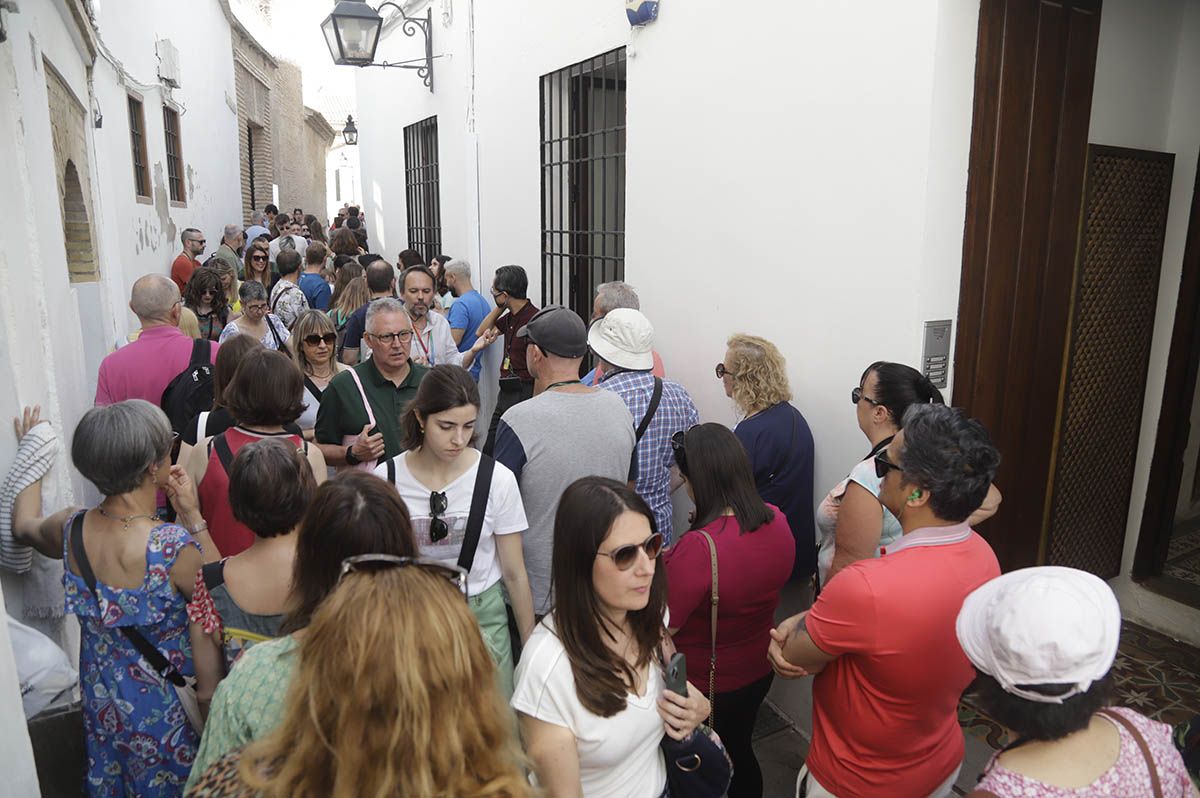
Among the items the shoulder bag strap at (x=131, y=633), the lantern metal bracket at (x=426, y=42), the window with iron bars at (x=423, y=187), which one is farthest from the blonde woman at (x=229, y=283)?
the shoulder bag strap at (x=131, y=633)


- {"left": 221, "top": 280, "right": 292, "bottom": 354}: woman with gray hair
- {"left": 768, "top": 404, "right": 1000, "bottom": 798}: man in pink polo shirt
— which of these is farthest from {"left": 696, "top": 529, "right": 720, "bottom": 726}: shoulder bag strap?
{"left": 221, "top": 280, "right": 292, "bottom": 354}: woman with gray hair

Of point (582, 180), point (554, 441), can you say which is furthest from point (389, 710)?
point (582, 180)

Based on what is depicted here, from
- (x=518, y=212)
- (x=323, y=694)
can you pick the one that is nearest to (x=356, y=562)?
(x=323, y=694)

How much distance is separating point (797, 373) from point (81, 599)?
9.42ft

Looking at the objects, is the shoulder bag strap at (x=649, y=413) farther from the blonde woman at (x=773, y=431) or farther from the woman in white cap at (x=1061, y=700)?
the woman in white cap at (x=1061, y=700)

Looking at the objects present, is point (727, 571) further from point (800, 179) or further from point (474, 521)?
point (800, 179)

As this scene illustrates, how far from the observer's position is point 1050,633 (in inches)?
55.8

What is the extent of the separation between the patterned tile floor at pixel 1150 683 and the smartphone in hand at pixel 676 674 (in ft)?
6.54

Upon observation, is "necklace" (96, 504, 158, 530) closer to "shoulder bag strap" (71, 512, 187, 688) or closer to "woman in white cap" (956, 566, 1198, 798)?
"shoulder bag strap" (71, 512, 187, 688)

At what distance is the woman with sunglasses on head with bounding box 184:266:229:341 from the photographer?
18.1 ft

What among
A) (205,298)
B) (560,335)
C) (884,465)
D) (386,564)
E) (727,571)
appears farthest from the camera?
(205,298)

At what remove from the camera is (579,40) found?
554 cm

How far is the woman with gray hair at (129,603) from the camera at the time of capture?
219 cm

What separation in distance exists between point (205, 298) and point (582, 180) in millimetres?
2829
